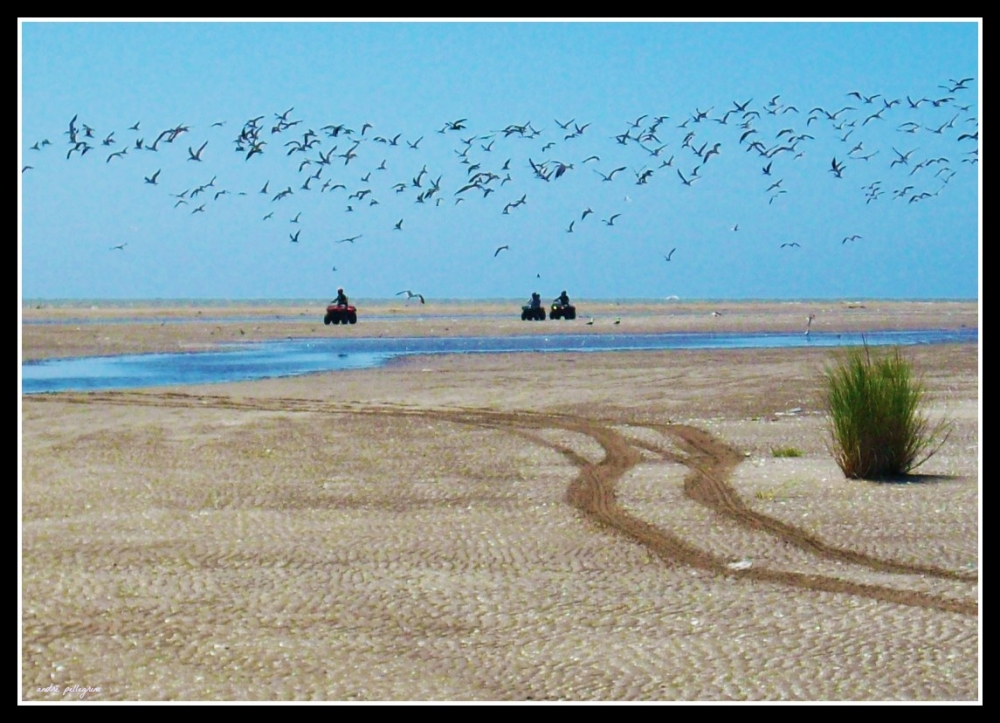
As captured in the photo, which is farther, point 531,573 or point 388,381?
point 388,381

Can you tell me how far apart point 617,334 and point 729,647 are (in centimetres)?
4652

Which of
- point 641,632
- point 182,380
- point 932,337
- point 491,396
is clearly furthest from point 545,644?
point 932,337

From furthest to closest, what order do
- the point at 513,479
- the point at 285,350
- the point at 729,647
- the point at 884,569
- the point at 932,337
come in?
the point at 932,337, the point at 285,350, the point at 513,479, the point at 884,569, the point at 729,647

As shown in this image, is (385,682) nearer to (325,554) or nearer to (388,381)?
(325,554)

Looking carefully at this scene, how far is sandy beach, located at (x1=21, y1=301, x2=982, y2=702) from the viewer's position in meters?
7.21

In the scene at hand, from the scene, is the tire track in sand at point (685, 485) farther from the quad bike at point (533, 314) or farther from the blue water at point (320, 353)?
the quad bike at point (533, 314)

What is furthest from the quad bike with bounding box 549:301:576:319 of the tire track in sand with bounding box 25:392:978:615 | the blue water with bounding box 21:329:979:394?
the tire track in sand with bounding box 25:392:978:615

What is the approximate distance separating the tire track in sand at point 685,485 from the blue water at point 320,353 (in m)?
5.47

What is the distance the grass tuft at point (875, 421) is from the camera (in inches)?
515

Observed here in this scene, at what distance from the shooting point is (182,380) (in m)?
29.4

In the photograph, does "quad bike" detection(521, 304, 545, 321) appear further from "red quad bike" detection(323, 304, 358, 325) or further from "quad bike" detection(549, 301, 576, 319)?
"red quad bike" detection(323, 304, 358, 325)

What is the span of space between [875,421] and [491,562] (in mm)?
5225

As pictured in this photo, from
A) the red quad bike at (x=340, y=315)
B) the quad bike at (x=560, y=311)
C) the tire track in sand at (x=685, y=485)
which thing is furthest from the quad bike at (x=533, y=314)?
the tire track in sand at (x=685, y=485)

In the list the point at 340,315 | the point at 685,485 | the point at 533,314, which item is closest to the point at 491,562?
the point at 685,485
